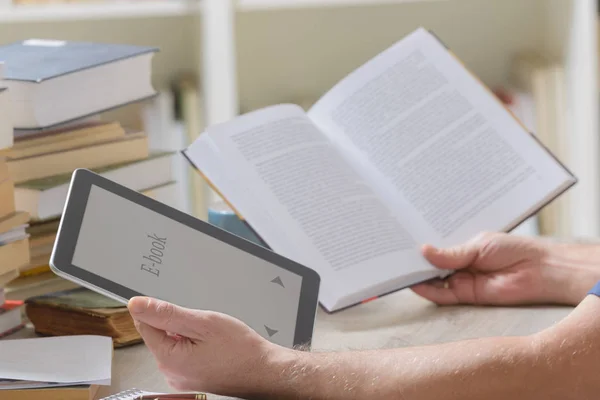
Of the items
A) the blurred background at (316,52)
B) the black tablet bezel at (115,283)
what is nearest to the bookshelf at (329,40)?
the blurred background at (316,52)

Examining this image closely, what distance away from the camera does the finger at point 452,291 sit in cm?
108

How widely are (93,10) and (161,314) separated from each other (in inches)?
54.2

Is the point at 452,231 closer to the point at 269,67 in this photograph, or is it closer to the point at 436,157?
the point at 436,157

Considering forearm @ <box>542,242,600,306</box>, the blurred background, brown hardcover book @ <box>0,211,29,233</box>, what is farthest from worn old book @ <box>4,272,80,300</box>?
the blurred background

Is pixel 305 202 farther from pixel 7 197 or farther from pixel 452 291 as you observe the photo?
pixel 7 197

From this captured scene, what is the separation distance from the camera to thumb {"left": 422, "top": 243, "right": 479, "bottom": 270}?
1.06m

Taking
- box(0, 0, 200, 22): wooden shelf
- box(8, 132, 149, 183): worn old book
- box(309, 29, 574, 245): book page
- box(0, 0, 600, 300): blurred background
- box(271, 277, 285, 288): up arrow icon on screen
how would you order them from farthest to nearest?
box(0, 0, 600, 300): blurred background, box(0, 0, 200, 22): wooden shelf, box(309, 29, 574, 245): book page, box(8, 132, 149, 183): worn old book, box(271, 277, 285, 288): up arrow icon on screen

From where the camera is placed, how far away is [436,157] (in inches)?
44.6

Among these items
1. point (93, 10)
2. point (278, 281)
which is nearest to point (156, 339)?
point (278, 281)

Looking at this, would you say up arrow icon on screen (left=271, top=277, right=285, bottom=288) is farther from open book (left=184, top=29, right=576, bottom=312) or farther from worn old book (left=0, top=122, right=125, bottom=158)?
worn old book (left=0, top=122, right=125, bottom=158)

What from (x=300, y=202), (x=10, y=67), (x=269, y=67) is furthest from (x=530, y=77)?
(x=10, y=67)

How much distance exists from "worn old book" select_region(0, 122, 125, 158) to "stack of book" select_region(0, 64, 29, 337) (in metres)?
0.04

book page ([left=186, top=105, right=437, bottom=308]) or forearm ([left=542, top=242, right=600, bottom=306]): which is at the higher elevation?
book page ([left=186, top=105, right=437, bottom=308])

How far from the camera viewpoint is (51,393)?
29.9 inches
